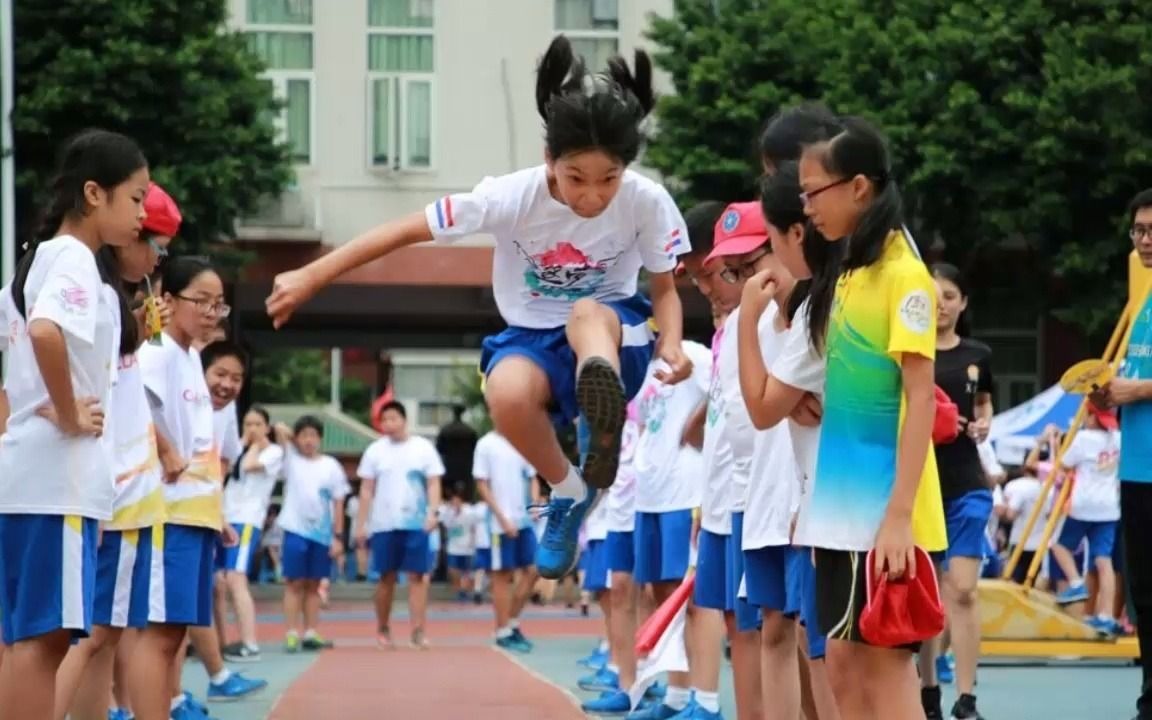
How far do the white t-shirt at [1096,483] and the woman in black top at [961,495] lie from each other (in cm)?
801

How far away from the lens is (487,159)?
3366 cm

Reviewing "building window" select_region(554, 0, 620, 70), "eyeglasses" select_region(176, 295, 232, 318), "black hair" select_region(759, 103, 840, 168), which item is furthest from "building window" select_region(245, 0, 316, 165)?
"black hair" select_region(759, 103, 840, 168)

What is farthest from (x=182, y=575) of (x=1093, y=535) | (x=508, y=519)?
(x=1093, y=535)

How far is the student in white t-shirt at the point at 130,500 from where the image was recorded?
8.05 metres

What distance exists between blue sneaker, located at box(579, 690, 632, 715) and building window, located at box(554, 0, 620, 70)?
76.9 ft

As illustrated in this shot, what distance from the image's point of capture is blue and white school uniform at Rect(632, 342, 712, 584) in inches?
423

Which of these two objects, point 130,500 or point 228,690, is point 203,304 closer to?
point 130,500

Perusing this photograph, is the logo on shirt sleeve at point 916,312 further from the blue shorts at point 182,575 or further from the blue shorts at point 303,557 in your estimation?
the blue shorts at point 303,557

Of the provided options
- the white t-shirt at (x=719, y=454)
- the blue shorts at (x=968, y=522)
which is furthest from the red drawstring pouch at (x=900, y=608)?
the blue shorts at (x=968, y=522)

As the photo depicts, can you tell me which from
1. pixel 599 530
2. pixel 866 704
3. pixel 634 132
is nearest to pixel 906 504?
pixel 866 704

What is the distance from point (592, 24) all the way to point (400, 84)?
125 inches

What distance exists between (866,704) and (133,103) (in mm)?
20400

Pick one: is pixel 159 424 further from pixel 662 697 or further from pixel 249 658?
pixel 249 658

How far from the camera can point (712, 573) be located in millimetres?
8719
